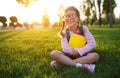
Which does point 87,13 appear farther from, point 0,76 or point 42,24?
point 0,76

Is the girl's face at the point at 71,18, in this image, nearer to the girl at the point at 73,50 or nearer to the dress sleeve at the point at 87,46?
the girl at the point at 73,50

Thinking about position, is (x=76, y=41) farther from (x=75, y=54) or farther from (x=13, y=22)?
(x=13, y=22)

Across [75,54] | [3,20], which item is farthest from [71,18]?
[3,20]

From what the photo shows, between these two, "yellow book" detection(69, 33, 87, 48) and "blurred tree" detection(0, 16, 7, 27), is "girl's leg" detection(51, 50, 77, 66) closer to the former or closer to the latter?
"yellow book" detection(69, 33, 87, 48)

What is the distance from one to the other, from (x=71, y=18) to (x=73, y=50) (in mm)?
661

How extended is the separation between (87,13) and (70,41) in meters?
61.8

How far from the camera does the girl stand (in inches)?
205

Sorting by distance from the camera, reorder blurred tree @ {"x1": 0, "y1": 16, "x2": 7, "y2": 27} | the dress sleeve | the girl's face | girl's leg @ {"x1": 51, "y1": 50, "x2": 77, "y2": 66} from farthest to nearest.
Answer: blurred tree @ {"x1": 0, "y1": 16, "x2": 7, "y2": 27} < the girl's face < the dress sleeve < girl's leg @ {"x1": 51, "y1": 50, "x2": 77, "y2": 66}

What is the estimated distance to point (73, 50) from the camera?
213 inches

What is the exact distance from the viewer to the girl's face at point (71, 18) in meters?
5.50

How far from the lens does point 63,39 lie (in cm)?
550

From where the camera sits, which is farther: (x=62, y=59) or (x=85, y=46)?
(x=85, y=46)

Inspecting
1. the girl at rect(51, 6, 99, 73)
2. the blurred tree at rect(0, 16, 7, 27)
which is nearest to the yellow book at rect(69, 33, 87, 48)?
the girl at rect(51, 6, 99, 73)

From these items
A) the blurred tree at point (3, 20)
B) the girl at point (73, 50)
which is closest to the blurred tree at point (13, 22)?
the blurred tree at point (3, 20)
